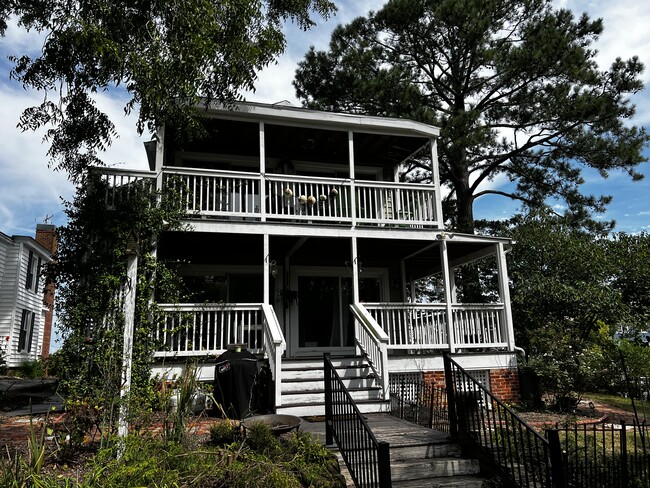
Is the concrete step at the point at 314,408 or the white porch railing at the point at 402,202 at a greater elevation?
the white porch railing at the point at 402,202

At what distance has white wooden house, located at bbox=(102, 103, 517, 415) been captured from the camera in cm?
958

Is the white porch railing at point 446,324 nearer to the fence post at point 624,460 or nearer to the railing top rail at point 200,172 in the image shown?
the railing top rail at point 200,172

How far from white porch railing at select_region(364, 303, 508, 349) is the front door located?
1.72 m

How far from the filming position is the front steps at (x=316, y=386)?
8.41m

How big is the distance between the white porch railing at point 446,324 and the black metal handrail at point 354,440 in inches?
189

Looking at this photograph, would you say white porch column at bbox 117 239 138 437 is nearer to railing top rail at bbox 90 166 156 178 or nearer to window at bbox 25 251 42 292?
railing top rail at bbox 90 166 156 178

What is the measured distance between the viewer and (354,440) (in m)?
5.32

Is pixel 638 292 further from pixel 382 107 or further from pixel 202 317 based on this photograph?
pixel 202 317

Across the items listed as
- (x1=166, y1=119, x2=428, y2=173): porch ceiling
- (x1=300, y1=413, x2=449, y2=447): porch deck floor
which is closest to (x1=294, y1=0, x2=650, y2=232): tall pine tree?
(x1=166, y1=119, x2=428, y2=173): porch ceiling

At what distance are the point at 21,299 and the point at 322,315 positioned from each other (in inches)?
606

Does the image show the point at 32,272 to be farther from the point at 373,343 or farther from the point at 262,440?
the point at 262,440

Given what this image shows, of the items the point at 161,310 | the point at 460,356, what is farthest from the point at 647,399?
the point at 161,310

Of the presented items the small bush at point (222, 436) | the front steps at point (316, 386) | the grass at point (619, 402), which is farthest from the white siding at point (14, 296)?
the grass at point (619, 402)

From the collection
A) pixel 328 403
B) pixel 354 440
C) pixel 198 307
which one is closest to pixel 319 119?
pixel 198 307
